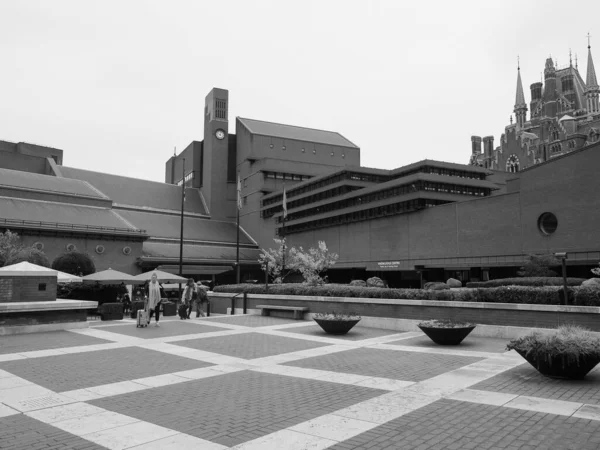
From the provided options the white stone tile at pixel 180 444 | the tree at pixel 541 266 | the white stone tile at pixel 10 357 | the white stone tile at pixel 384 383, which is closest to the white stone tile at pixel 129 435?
the white stone tile at pixel 180 444

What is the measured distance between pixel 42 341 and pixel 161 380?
749cm

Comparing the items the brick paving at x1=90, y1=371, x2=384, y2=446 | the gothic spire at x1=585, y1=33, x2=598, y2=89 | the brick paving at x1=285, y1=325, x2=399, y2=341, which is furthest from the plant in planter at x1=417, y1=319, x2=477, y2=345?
the gothic spire at x1=585, y1=33, x2=598, y2=89

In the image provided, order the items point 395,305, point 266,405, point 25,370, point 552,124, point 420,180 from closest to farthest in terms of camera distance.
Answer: point 266,405 < point 25,370 < point 395,305 < point 420,180 < point 552,124

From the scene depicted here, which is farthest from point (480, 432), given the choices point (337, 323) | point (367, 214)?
point (367, 214)

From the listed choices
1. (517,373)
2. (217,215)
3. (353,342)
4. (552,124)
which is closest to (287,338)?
(353,342)

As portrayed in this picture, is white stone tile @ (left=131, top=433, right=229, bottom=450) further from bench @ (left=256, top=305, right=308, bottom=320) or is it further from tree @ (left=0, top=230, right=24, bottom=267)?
tree @ (left=0, top=230, right=24, bottom=267)

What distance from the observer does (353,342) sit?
557 inches

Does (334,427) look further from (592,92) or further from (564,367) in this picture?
(592,92)

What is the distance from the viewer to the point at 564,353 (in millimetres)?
8500

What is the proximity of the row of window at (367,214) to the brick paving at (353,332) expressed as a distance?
37.5 m

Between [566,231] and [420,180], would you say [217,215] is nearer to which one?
[420,180]

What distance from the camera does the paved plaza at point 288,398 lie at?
5.74 meters

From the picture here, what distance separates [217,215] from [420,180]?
4367 centimetres

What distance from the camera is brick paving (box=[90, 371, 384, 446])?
623 centimetres
